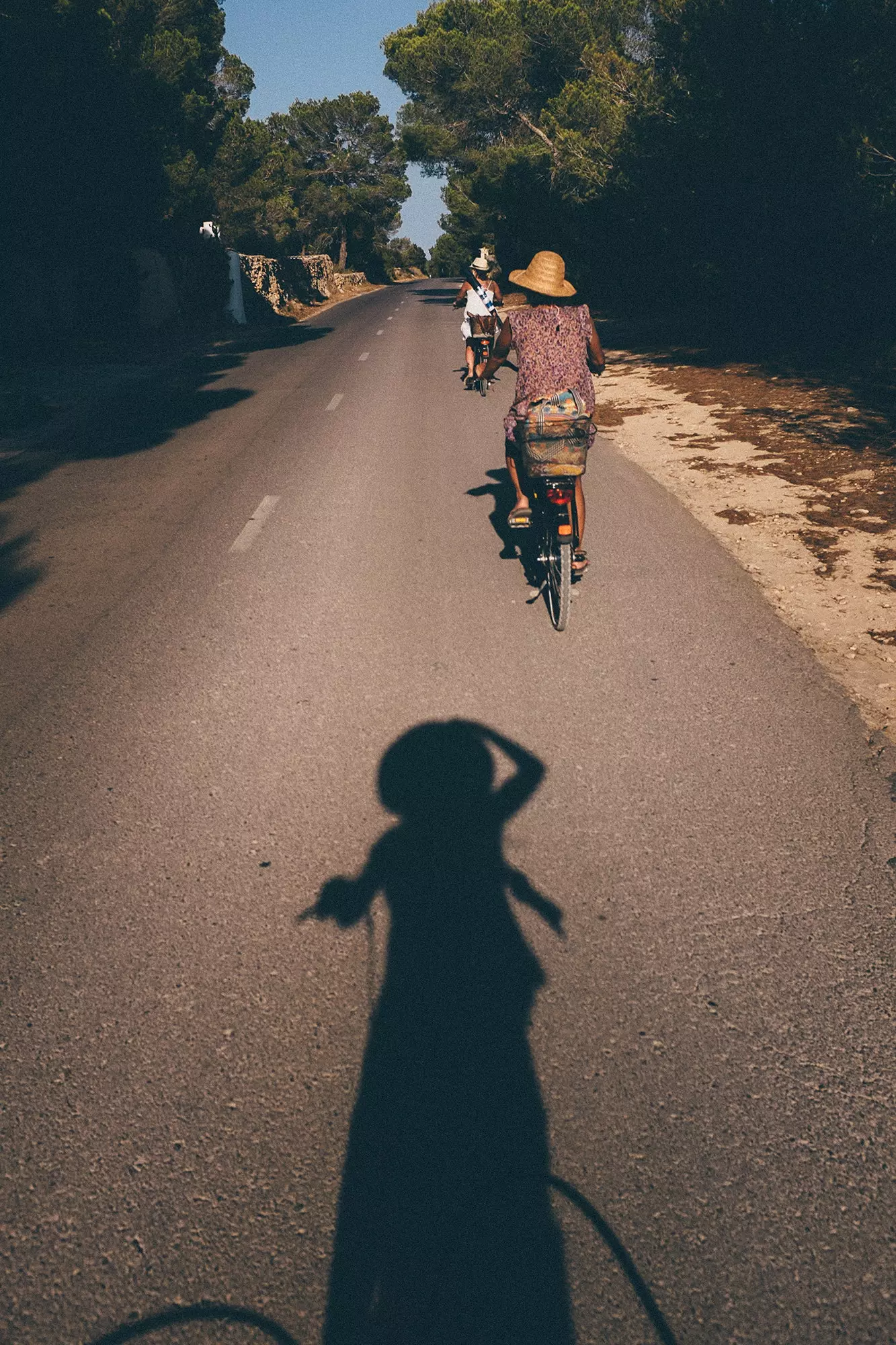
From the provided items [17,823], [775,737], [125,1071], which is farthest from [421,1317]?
[775,737]

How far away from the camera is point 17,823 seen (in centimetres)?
373

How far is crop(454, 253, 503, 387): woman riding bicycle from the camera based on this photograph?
1309cm

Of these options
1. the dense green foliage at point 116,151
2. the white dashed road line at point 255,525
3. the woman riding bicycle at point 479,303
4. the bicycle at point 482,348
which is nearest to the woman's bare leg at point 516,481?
the white dashed road line at point 255,525

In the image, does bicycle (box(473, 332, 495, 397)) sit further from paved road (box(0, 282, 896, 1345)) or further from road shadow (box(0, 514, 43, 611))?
paved road (box(0, 282, 896, 1345))

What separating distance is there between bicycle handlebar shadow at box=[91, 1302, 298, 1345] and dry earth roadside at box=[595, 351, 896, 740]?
12.2ft

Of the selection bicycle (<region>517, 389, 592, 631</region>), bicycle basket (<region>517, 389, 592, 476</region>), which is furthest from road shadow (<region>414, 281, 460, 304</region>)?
bicycle basket (<region>517, 389, 592, 476</region>)

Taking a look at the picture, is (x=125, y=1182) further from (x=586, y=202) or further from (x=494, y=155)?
(x=494, y=155)

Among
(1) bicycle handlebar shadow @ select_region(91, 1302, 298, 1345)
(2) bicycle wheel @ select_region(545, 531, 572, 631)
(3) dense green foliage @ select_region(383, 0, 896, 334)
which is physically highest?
(3) dense green foliage @ select_region(383, 0, 896, 334)

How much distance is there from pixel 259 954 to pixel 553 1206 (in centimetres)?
133

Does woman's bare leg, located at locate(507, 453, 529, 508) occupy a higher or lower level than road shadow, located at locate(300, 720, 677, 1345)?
higher

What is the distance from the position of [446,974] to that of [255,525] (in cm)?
584

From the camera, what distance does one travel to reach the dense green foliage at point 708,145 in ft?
39.9

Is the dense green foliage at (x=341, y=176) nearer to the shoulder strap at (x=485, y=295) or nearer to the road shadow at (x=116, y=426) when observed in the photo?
the road shadow at (x=116, y=426)

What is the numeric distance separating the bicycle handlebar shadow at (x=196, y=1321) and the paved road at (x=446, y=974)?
0.02 meters
